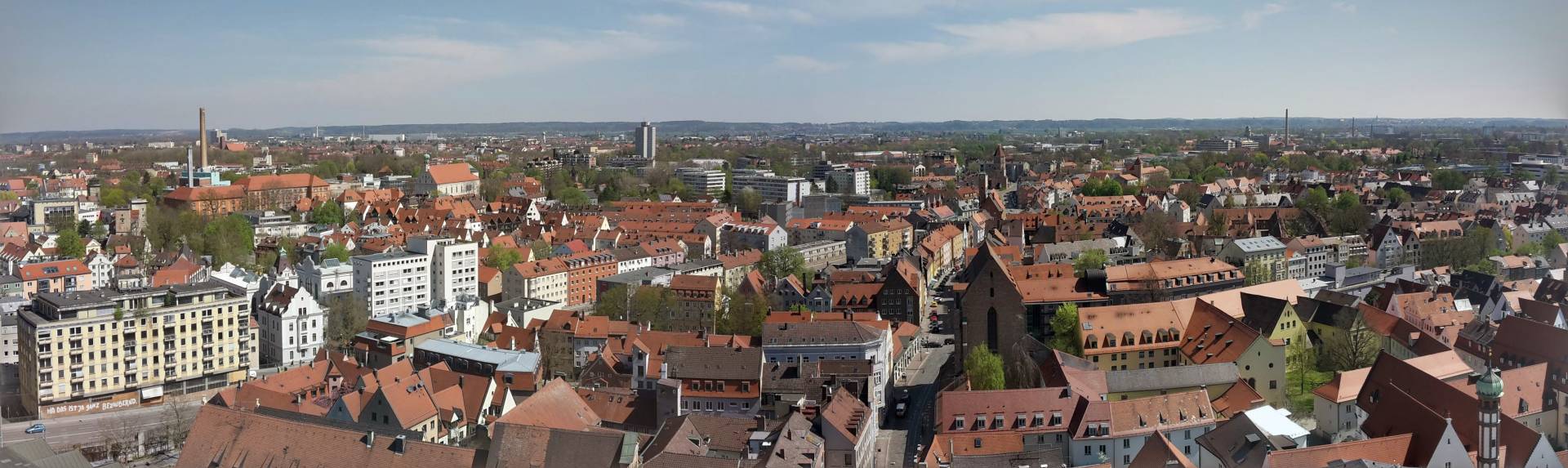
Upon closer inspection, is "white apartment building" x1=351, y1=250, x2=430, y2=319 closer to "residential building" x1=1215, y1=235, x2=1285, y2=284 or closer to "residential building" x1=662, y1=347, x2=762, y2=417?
"residential building" x1=662, y1=347, x2=762, y2=417

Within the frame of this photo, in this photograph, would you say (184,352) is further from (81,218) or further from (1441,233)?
(1441,233)

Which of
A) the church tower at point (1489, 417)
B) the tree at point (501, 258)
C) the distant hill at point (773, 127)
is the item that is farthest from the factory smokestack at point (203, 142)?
the distant hill at point (773, 127)

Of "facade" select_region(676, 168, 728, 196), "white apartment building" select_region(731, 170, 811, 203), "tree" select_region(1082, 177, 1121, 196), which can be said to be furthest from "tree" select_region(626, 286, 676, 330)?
"facade" select_region(676, 168, 728, 196)

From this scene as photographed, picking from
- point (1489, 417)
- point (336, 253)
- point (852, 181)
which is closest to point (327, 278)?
point (336, 253)

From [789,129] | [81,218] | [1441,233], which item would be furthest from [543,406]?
[789,129]

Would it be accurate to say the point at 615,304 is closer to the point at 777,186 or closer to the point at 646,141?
the point at 777,186

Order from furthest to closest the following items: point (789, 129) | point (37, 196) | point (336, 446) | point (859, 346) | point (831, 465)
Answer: point (789, 129), point (37, 196), point (859, 346), point (831, 465), point (336, 446)

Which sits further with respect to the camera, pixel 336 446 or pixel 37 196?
pixel 37 196
